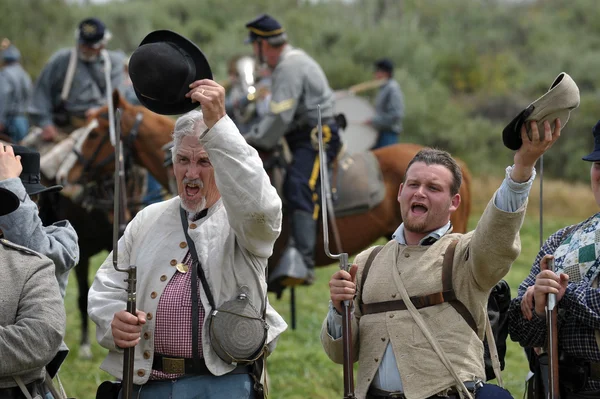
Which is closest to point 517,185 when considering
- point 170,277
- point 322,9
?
point 170,277

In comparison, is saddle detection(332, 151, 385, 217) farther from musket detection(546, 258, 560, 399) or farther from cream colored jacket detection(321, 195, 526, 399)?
musket detection(546, 258, 560, 399)

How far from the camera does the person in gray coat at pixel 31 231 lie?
179 inches

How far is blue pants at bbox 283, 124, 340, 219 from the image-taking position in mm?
9406

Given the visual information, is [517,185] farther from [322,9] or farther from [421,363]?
[322,9]

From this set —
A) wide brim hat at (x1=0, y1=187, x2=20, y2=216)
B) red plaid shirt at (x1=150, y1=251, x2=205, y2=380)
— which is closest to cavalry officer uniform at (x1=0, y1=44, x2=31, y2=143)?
wide brim hat at (x1=0, y1=187, x2=20, y2=216)

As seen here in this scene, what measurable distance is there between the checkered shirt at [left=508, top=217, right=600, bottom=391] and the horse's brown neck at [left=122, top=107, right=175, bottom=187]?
508cm

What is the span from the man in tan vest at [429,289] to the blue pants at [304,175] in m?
4.70

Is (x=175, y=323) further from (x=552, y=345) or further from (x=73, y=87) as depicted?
(x=73, y=87)

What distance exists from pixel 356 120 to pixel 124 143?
6.83 metres

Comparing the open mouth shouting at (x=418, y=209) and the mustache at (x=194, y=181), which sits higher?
the mustache at (x=194, y=181)

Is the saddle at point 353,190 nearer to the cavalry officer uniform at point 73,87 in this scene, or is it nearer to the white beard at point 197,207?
the cavalry officer uniform at point 73,87

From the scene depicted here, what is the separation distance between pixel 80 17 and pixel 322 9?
355 inches

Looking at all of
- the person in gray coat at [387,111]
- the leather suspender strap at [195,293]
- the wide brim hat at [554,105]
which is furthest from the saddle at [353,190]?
the person in gray coat at [387,111]

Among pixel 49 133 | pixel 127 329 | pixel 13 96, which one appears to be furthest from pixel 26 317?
pixel 13 96
